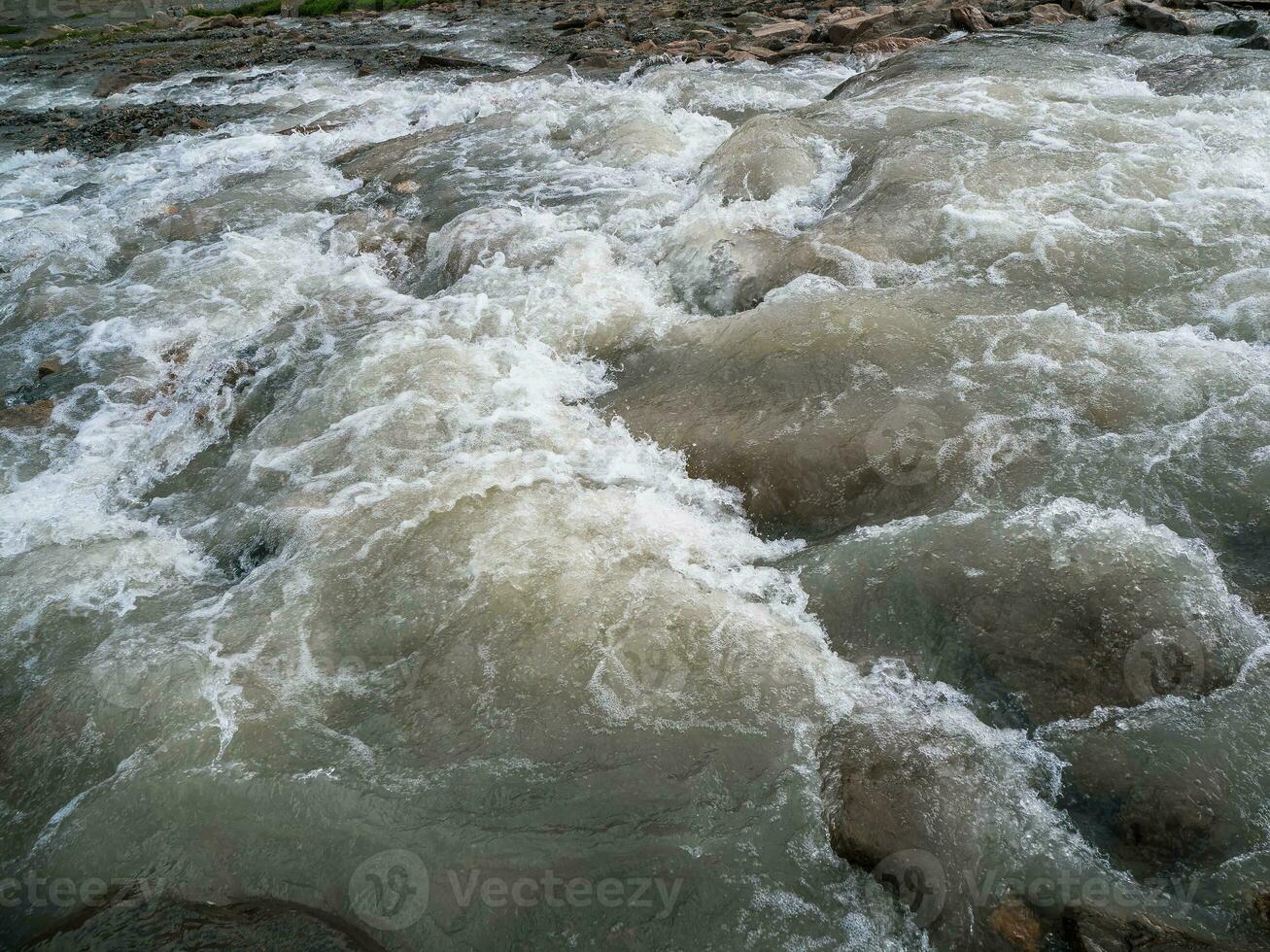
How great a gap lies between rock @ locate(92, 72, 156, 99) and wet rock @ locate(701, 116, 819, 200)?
17.7 m

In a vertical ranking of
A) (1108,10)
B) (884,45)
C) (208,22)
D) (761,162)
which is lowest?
(761,162)

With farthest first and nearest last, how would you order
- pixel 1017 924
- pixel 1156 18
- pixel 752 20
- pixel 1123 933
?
pixel 752 20
pixel 1156 18
pixel 1017 924
pixel 1123 933

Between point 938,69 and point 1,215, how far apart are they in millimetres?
14105

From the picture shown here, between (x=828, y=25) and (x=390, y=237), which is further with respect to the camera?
(x=828, y=25)

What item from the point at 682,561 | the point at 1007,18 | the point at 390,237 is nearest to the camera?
the point at 682,561

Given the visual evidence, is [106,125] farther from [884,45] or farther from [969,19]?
[969,19]

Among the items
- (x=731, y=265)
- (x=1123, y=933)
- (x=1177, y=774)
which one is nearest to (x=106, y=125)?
(x=731, y=265)

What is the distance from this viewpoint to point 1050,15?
14711mm

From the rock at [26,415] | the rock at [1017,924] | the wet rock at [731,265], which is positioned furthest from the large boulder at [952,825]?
the rock at [26,415]

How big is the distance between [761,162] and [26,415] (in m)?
7.84

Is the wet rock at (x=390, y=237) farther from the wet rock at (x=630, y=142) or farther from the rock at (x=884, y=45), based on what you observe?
the rock at (x=884, y=45)

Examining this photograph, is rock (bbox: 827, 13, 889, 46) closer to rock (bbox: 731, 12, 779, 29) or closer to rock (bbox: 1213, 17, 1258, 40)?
rock (bbox: 731, 12, 779, 29)

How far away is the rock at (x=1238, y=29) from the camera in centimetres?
1230

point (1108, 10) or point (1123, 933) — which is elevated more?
point (1108, 10)
